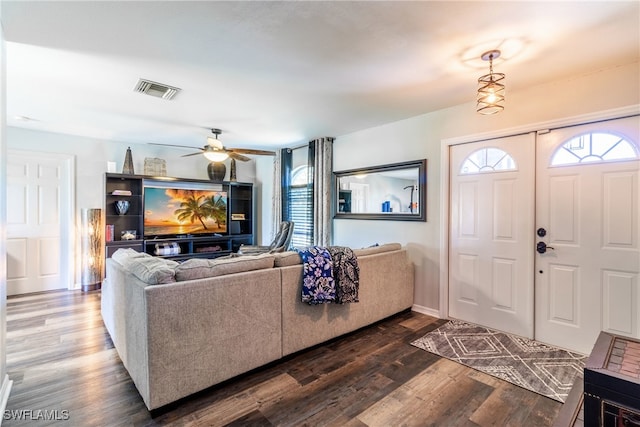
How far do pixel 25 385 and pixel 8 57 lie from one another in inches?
103

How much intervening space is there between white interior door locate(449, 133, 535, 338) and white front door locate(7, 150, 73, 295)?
6037 mm

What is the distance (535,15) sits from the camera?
75.8 inches

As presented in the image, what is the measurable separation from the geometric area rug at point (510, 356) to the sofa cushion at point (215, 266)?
1786 mm

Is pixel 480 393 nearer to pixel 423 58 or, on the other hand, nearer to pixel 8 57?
pixel 423 58

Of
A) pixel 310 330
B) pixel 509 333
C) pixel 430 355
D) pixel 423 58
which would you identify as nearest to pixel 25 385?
pixel 310 330

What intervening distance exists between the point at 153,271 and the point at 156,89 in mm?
2060

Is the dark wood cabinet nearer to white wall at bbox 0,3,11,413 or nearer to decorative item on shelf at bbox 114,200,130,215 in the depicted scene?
decorative item on shelf at bbox 114,200,130,215

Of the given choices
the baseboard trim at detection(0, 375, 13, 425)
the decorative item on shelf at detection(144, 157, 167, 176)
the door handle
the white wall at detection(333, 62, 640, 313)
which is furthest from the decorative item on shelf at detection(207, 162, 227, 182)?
the door handle

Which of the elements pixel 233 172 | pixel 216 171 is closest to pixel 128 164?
pixel 216 171

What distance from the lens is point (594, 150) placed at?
2752 mm

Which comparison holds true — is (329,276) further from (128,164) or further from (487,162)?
(128,164)

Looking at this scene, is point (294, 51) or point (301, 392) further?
point (294, 51)

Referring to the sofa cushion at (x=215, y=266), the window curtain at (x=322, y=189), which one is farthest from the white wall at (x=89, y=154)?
the sofa cushion at (x=215, y=266)

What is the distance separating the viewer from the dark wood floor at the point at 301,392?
1.95 meters
